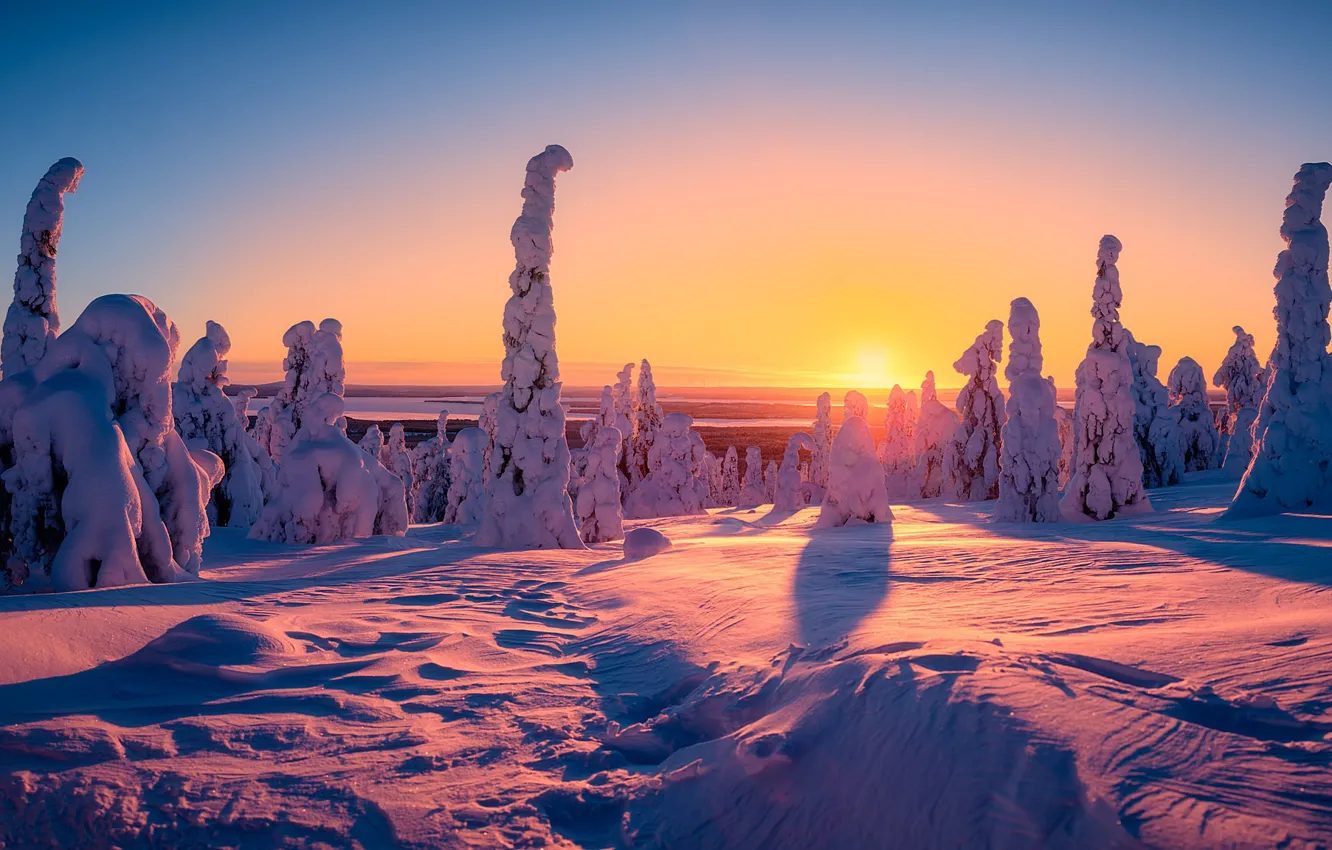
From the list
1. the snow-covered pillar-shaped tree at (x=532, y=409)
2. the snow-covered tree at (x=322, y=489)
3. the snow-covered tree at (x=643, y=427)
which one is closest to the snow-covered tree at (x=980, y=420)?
the snow-covered tree at (x=643, y=427)

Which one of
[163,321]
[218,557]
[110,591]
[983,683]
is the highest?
[163,321]

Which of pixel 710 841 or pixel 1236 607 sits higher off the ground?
pixel 1236 607

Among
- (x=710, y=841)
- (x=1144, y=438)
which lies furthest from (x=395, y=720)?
(x=1144, y=438)

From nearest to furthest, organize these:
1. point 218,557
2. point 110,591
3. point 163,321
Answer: point 110,591, point 163,321, point 218,557

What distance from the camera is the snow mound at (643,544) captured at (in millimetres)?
11172

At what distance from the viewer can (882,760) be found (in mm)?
3102

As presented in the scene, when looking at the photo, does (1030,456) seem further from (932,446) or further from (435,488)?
(435,488)

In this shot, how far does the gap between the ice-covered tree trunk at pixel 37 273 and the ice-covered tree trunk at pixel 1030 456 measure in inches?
808

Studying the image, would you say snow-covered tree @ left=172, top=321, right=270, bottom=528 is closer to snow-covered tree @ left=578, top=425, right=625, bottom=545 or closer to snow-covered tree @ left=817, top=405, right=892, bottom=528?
snow-covered tree @ left=578, top=425, right=625, bottom=545

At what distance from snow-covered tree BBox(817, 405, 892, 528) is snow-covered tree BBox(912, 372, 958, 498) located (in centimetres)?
1781

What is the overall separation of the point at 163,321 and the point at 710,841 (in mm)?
8999

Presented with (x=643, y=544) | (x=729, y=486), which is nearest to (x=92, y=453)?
(x=643, y=544)

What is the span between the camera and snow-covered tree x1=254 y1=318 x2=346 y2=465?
21156mm

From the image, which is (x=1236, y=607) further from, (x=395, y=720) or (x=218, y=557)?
(x=218, y=557)
